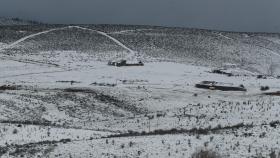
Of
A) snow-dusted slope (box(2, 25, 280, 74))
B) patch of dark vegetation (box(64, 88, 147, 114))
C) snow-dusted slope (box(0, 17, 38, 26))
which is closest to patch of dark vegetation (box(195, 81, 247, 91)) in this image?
patch of dark vegetation (box(64, 88, 147, 114))

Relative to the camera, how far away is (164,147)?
20.3m

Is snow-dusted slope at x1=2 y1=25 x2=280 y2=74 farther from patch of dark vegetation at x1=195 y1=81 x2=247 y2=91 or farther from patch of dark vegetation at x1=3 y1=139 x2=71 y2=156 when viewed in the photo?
patch of dark vegetation at x1=3 y1=139 x2=71 y2=156

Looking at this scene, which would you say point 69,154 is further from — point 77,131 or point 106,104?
point 106,104

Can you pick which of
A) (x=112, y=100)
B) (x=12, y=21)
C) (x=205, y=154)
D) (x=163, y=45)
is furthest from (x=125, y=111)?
(x=12, y=21)

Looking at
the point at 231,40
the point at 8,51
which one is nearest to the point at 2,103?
the point at 8,51

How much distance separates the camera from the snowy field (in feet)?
67.6

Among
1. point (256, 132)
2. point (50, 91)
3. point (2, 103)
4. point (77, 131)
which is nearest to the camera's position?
point (256, 132)

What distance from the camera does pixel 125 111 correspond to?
148 ft

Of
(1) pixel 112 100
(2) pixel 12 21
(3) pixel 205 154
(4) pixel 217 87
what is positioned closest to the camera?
(3) pixel 205 154

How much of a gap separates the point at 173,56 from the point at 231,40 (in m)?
30.8

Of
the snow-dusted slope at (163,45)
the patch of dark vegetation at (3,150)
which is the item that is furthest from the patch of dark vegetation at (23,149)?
the snow-dusted slope at (163,45)

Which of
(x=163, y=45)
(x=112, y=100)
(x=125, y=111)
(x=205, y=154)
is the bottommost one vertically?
(x=125, y=111)

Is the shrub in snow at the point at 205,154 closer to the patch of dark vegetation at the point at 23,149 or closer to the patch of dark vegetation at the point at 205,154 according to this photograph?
the patch of dark vegetation at the point at 205,154

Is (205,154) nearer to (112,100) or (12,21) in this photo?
(112,100)
